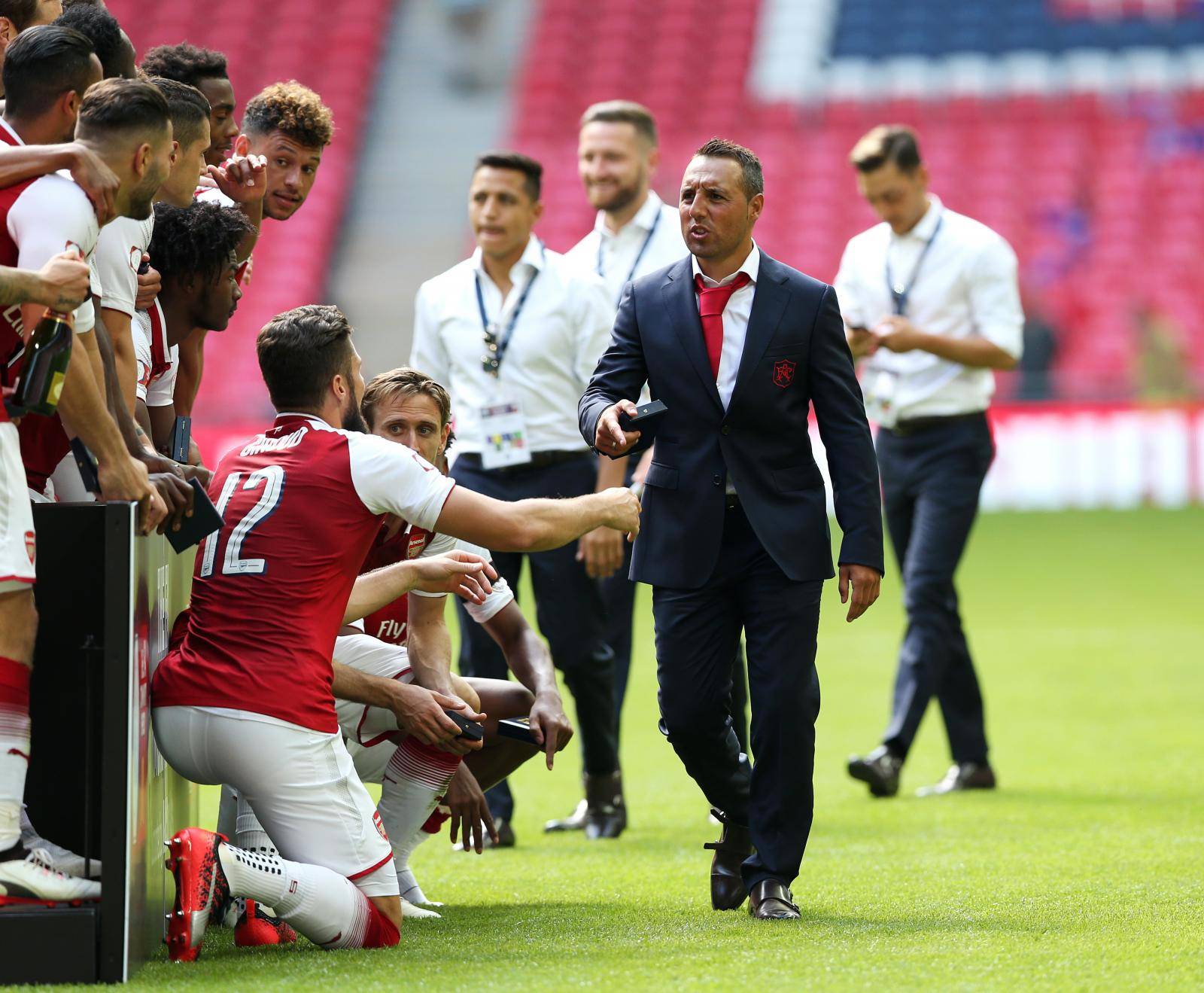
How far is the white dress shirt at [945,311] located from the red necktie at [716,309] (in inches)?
96.3

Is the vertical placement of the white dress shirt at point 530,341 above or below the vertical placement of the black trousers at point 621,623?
above

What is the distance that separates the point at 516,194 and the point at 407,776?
239 centimetres

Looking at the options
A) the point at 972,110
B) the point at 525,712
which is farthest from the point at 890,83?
the point at 525,712

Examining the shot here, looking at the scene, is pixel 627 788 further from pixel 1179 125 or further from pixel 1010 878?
pixel 1179 125

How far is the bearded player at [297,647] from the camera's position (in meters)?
3.75

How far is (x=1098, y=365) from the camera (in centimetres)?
2039

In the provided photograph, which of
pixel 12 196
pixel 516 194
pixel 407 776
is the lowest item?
pixel 407 776

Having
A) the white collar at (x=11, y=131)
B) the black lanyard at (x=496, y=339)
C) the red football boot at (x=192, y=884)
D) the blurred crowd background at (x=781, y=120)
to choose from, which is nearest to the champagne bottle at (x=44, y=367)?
the white collar at (x=11, y=131)

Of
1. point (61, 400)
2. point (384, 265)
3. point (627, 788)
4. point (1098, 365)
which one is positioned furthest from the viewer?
point (384, 265)

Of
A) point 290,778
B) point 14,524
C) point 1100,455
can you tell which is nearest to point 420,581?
point 290,778

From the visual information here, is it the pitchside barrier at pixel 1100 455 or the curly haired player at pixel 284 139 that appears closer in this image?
the curly haired player at pixel 284 139

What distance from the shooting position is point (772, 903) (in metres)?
4.13

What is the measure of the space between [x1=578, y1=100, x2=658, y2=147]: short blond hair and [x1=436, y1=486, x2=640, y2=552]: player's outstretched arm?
2.70 metres

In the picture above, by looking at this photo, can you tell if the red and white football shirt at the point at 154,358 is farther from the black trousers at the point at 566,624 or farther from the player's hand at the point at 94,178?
the black trousers at the point at 566,624
